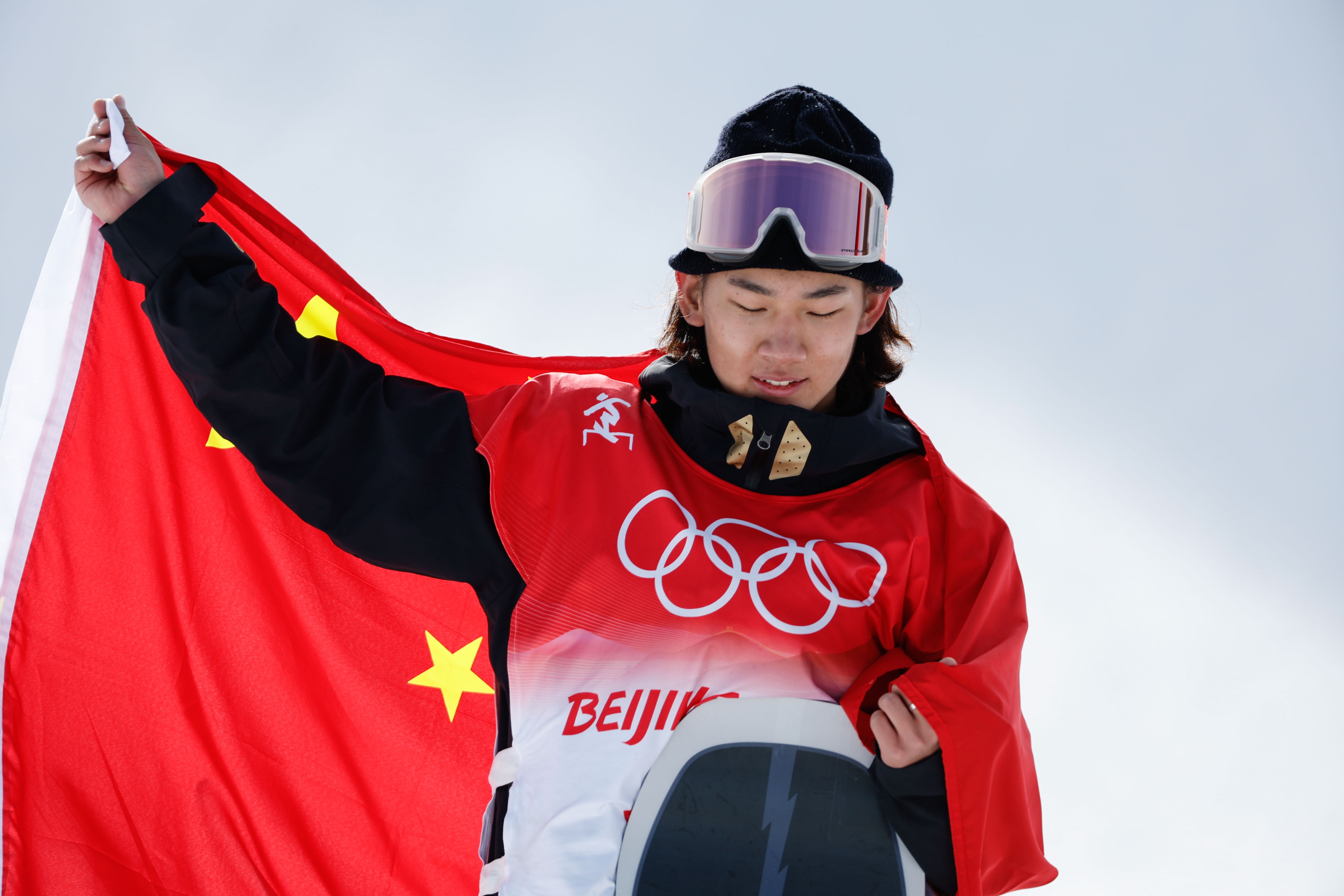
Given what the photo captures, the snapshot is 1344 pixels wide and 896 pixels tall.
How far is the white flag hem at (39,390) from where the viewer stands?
9.37 ft

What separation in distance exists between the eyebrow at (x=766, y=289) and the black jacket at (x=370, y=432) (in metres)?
0.27

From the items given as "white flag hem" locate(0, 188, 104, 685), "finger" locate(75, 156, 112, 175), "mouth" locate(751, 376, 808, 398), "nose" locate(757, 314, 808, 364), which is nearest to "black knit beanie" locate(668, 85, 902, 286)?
"nose" locate(757, 314, 808, 364)

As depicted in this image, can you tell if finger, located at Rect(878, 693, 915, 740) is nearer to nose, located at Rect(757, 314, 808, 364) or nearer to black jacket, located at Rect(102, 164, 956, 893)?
black jacket, located at Rect(102, 164, 956, 893)

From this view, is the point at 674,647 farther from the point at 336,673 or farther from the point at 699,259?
the point at 336,673

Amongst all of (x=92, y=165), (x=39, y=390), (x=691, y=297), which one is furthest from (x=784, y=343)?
(x=39, y=390)

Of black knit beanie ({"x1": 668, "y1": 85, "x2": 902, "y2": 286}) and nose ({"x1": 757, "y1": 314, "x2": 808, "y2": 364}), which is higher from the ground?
black knit beanie ({"x1": 668, "y1": 85, "x2": 902, "y2": 286})

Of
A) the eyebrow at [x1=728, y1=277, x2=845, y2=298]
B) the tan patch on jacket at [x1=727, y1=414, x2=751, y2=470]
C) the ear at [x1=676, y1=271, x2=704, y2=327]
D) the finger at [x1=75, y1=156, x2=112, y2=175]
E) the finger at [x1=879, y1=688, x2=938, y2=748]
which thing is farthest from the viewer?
the ear at [x1=676, y1=271, x2=704, y2=327]

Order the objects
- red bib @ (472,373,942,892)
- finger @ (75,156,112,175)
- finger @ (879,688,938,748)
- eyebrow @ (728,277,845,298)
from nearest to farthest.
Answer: finger @ (879,688,938,748) < red bib @ (472,373,942,892) < finger @ (75,156,112,175) < eyebrow @ (728,277,845,298)

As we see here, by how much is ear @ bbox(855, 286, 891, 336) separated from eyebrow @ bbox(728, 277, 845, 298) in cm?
26

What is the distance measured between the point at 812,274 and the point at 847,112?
545mm

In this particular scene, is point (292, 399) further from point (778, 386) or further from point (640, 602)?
point (778, 386)

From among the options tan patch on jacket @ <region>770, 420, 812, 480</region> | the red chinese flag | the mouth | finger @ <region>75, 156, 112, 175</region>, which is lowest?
the red chinese flag

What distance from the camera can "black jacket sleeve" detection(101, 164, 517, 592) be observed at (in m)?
2.20

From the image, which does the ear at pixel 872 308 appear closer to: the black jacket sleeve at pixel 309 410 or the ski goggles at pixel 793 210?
the ski goggles at pixel 793 210
